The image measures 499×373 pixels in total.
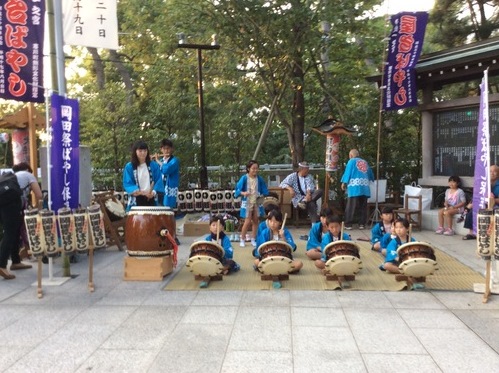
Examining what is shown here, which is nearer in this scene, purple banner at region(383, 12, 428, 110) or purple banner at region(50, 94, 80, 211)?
purple banner at region(50, 94, 80, 211)

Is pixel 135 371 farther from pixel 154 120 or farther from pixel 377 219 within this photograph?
pixel 154 120

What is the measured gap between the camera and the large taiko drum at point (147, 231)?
5520 mm

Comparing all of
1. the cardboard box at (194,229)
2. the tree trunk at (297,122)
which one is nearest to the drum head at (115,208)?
the cardboard box at (194,229)

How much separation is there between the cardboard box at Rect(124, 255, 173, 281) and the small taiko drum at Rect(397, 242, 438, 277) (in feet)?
9.43

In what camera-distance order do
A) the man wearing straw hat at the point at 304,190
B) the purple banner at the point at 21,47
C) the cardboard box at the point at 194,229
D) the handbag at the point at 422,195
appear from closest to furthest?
the purple banner at the point at 21,47 < the man wearing straw hat at the point at 304,190 < the cardboard box at the point at 194,229 < the handbag at the point at 422,195

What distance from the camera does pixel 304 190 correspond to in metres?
9.11

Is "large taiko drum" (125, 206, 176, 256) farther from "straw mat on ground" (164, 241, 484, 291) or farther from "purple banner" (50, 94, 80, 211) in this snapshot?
"purple banner" (50, 94, 80, 211)

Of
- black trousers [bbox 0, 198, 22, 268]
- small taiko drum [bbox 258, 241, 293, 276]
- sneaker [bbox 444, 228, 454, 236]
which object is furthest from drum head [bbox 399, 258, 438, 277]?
black trousers [bbox 0, 198, 22, 268]

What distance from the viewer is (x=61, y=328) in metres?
4.06

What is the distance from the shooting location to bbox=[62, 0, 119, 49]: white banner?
20.0ft

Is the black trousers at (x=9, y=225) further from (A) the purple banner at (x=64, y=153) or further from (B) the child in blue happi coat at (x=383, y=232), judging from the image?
(B) the child in blue happi coat at (x=383, y=232)

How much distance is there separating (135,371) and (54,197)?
9.92ft

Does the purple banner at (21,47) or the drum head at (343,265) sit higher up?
the purple banner at (21,47)

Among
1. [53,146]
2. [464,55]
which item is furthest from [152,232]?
[464,55]
